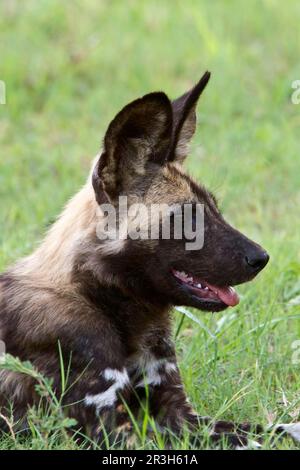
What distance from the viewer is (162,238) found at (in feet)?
11.8

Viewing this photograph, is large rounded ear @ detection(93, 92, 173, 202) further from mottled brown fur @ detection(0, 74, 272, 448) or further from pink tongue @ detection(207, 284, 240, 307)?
pink tongue @ detection(207, 284, 240, 307)

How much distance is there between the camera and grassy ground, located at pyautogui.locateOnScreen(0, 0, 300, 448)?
438 cm

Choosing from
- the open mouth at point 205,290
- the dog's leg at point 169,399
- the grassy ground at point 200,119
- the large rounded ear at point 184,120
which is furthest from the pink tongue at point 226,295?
the large rounded ear at point 184,120

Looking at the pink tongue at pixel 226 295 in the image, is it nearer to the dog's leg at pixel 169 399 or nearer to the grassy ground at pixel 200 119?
the dog's leg at pixel 169 399

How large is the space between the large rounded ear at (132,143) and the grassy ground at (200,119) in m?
0.88

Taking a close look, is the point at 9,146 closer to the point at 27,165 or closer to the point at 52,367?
the point at 27,165

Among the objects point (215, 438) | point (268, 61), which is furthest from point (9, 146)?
point (215, 438)

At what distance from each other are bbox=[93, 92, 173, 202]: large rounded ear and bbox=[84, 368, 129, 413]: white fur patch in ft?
1.93

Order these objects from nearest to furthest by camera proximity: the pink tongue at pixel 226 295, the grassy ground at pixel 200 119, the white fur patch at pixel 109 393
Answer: the white fur patch at pixel 109 393 < the pink tongue at pixel 226 295 < the grassy ground at pixel 200 119

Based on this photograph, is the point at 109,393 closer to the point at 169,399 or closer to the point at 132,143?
the point at 169,399

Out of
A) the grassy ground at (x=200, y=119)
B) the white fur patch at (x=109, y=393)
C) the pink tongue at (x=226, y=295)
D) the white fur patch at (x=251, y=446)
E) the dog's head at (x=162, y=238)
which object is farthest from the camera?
the grassy ground at (x=200, y=119)

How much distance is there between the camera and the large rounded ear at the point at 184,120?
3756mm

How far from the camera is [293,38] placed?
872 centimetres

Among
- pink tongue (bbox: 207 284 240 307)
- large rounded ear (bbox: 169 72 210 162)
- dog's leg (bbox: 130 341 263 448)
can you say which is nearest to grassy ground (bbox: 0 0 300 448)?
dog's leg (bbox: 130 341 263 448)
